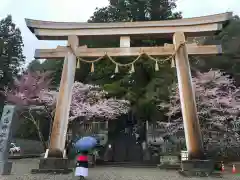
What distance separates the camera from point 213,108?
1641 centimetres

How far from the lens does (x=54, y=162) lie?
32.3 feet

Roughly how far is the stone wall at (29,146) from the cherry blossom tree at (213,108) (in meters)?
17.4

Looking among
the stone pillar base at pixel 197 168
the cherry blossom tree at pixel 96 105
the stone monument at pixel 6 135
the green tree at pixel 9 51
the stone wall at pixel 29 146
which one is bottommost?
the stone pillar base at pixel 197 168

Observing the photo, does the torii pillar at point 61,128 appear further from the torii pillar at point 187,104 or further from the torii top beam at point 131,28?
the torii pillar at point 187,104

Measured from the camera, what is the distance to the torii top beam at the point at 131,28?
37.2ft

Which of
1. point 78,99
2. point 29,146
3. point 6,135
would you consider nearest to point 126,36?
point 6,135

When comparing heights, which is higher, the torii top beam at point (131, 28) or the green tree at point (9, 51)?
the green tree at point (9, 51)

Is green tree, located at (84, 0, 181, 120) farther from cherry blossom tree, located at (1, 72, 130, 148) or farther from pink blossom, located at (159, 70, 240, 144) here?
pink blossom, located at (159, 70, 240, 144)

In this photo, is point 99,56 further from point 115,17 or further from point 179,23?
point 115,17

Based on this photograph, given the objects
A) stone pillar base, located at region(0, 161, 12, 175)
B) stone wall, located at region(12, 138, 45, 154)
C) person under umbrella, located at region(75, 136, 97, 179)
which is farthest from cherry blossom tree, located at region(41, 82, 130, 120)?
stone wall, located at region(12, 138, 45, 154)

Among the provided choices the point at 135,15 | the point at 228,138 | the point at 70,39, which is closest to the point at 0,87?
the point at 135,15

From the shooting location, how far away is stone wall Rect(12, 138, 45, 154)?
96.4 feet

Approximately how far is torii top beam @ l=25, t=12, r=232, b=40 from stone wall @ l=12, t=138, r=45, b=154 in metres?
20.3

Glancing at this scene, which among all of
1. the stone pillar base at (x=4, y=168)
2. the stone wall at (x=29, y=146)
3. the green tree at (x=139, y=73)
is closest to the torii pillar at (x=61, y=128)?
the stone pillar base at (x=4, y=168)
